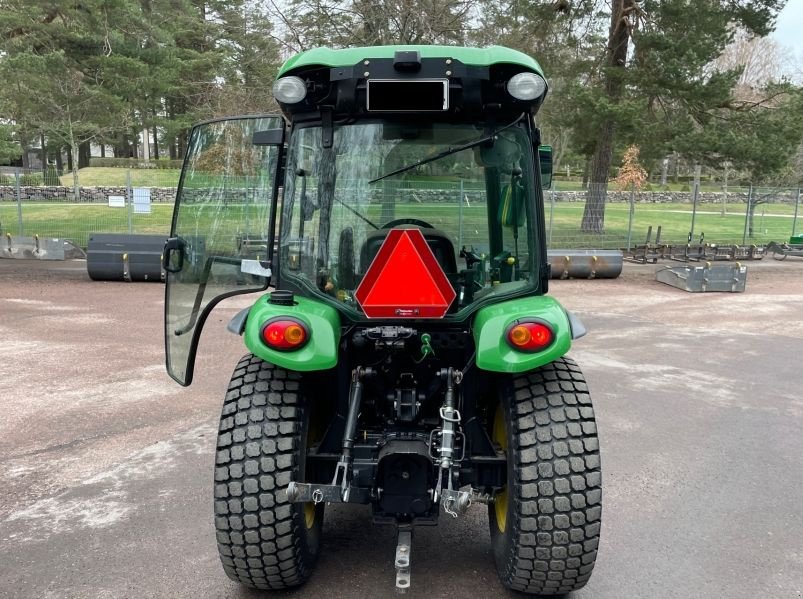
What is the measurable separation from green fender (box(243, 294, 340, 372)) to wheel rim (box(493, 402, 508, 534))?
2.88 ft

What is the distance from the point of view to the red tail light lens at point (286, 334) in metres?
2.77

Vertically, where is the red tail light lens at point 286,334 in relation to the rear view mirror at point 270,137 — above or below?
below

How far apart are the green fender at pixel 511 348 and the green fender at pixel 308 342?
2.04 feet

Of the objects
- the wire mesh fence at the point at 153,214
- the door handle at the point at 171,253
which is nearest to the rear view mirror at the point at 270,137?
the door handle at the point at 171,253

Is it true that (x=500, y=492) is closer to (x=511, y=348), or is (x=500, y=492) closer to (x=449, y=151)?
(x=511, y=348)

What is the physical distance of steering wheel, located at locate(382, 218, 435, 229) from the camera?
331cm

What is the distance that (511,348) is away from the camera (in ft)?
9.04

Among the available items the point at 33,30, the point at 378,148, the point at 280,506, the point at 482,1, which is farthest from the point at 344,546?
the point at 33,30

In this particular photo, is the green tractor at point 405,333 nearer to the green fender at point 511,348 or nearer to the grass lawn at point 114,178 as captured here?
the green fender at point 511,348

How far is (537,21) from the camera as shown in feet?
57.8

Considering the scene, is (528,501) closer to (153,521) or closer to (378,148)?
(378,148)

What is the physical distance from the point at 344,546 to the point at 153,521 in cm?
110

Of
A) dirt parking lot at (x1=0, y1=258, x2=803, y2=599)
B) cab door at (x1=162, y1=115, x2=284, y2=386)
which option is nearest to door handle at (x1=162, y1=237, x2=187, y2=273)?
cab door at (x1=162, y1=115, x2=284, y2=386)

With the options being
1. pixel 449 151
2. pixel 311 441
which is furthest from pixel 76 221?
pixel 449 151
